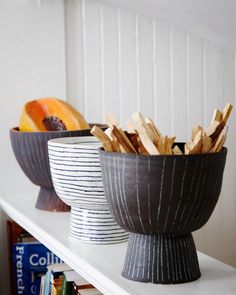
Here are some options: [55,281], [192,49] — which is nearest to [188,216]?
[55,281]

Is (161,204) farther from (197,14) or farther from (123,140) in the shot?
(197,14)

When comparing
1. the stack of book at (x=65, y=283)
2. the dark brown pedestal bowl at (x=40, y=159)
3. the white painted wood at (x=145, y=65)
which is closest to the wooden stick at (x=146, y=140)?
the stack of book at (x=65, y=283)

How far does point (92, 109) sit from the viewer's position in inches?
73.2

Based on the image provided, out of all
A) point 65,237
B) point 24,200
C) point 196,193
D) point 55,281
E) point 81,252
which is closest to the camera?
point 196,193

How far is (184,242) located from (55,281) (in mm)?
494

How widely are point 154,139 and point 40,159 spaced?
613mm

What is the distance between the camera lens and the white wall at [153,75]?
72.3 inches

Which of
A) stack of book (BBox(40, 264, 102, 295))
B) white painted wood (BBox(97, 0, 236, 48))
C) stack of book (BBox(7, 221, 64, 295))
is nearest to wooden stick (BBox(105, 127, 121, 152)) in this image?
stack of book (BBox(40, 264, 102, 295))

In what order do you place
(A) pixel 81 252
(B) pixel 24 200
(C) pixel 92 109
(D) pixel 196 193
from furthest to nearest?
(C) pixel 92 109 < (B) pixel 24 200 < (A) pixel 81 252 < (D) pixel 196 193

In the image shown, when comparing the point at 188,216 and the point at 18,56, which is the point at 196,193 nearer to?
the point at 188,216

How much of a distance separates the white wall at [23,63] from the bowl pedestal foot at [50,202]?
0.26m

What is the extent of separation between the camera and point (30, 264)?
1.63 metres

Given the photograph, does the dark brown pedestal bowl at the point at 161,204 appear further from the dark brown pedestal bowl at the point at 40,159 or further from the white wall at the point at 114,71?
the white wall at the point at 114,71

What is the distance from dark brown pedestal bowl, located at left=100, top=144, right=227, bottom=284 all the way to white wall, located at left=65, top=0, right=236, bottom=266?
0.91 meters
